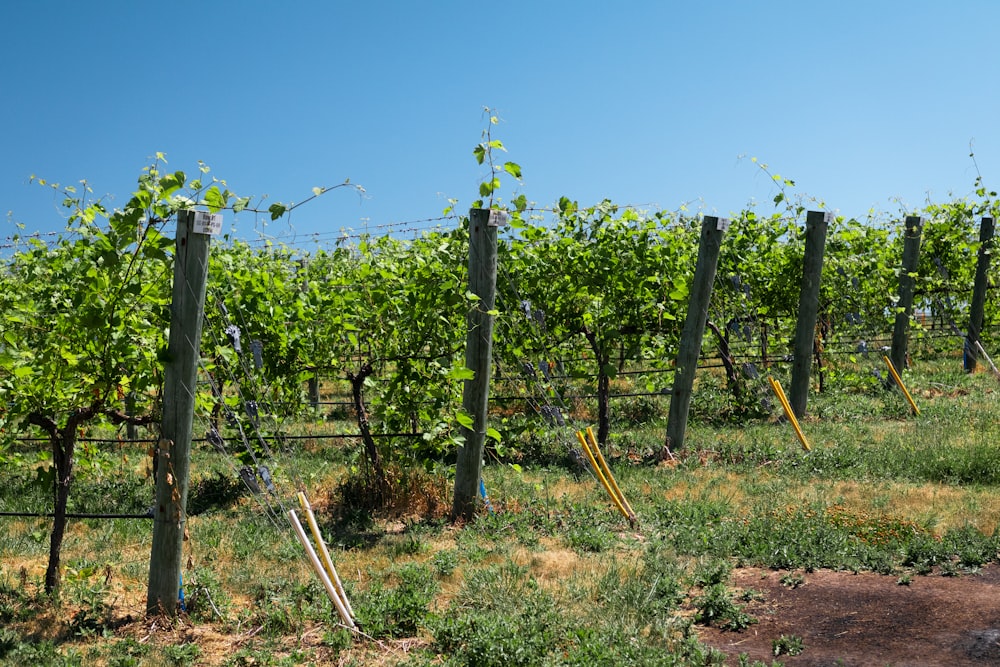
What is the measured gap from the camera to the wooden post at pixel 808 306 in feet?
33.8

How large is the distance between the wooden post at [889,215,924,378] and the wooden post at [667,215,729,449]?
4.43m

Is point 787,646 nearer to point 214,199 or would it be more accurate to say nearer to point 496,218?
point 496,218

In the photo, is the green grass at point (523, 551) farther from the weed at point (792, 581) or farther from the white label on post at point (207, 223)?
the white label on post at point (207, 223)

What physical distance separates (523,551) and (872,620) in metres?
2.09

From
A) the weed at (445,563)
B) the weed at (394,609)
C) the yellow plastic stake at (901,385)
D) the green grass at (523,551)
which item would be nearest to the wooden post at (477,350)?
the green grass at (523,551)

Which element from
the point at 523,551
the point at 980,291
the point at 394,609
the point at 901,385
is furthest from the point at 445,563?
the point at 980,291

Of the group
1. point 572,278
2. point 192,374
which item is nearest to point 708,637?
point 192,374

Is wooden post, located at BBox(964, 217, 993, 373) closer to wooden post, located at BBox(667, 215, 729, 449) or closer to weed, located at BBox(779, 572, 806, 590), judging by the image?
wooden post, located at BBox(667, 215, 729, 449)

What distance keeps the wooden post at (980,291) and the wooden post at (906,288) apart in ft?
6.02

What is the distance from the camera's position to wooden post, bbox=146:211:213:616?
15.5 ft

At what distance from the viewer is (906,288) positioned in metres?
11.9

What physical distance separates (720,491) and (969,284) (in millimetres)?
9830

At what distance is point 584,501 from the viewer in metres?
6.99

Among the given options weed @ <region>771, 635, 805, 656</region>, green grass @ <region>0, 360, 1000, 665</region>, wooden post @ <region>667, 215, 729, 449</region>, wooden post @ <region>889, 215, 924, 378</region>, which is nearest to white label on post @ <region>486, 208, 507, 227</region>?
green grass @ <region>0, 360, 1000, 665</region>
